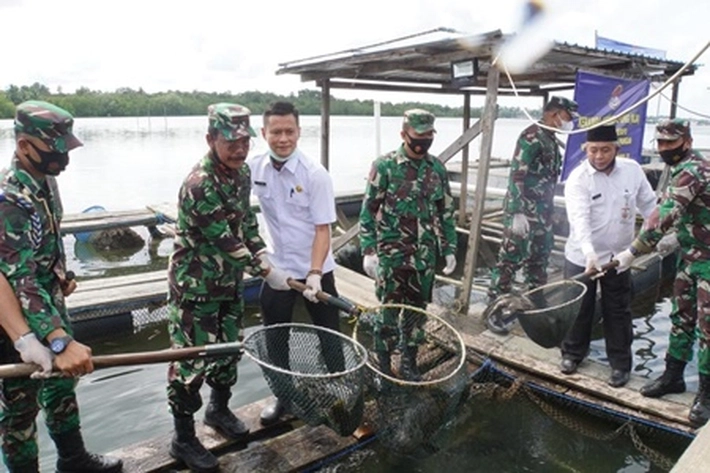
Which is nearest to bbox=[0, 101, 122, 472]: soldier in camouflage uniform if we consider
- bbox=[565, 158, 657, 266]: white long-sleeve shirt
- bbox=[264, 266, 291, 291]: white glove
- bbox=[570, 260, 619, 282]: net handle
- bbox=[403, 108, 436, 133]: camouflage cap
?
bbox=[264, 266, 291, 291]: white glove

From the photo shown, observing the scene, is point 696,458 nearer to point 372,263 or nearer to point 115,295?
point 372,263

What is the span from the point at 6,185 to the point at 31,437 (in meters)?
1.24

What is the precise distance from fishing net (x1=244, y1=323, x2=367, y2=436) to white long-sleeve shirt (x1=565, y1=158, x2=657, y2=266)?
2.00m

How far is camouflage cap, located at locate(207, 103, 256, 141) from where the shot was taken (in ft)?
8.87

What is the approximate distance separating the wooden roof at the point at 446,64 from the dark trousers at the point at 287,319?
2446 mm

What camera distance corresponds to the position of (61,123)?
237 cm

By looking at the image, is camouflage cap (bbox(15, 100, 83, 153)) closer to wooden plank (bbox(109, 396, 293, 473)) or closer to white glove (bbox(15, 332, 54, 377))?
white glove (bbox(15, 332, 54, 377))

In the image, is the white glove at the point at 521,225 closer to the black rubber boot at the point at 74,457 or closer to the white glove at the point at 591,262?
the white glove at the point at 591,262

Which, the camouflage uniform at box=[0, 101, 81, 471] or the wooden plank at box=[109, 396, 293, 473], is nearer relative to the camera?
the camouflage uniform at box=[0, 101, 81, 471]

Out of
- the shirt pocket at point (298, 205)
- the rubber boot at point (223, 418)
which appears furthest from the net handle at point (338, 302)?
the rubber boot at point (223, 418)

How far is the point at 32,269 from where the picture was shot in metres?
2.24

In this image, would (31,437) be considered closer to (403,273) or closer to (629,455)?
(403,273)

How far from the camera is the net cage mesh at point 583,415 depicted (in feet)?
11.6

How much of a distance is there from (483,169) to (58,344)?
3.79 metres
